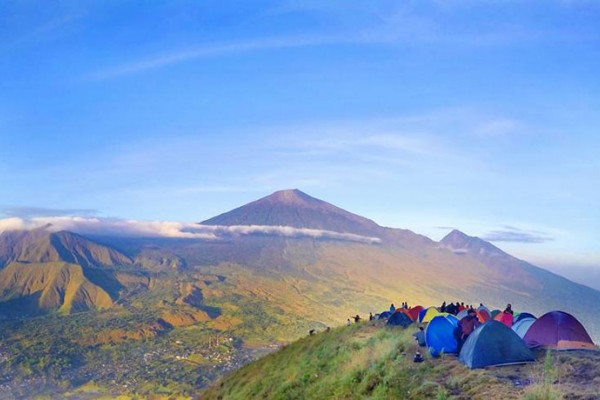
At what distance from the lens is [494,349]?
1711 cm

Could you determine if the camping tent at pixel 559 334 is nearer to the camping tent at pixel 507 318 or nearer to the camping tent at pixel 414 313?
the camping tent at pixel 507 318

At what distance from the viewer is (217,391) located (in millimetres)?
30078

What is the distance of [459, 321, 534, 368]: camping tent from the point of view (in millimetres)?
16922

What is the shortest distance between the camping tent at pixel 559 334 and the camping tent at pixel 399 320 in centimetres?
1321

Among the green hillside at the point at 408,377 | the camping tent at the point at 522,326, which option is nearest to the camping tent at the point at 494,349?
the green hillside at the point at 408,377

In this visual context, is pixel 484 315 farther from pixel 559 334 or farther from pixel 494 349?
pixel 494 349

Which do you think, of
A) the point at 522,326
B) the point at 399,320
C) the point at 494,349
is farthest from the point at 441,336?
the point at 399,320

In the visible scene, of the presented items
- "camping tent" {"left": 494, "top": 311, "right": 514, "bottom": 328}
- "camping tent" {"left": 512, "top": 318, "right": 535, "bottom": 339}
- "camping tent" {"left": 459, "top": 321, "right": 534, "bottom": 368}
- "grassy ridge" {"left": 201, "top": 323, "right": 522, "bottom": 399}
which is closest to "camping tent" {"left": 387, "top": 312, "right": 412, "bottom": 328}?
"grassy ridge" {"left": 201, "top": 323, "right": 522, "bottom": 399}

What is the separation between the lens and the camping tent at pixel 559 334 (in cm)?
1908

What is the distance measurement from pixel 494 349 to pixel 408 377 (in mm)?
3119

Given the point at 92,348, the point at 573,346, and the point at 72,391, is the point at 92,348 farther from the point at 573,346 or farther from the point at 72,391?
the point at 573,346

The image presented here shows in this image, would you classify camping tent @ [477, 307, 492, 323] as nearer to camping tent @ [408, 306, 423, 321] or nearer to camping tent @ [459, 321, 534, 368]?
camping tent @ [408, 306, 423, 321]

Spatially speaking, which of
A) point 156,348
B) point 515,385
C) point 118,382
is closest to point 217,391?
point 515,385

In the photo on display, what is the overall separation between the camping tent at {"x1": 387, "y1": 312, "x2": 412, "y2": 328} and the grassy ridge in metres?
3.77
